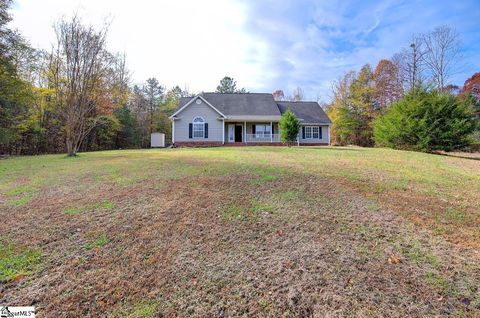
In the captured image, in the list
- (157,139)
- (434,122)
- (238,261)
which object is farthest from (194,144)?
(238,261)

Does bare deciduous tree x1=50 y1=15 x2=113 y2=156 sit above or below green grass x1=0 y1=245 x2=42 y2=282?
above

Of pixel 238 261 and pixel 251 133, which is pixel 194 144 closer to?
pixel 251 133

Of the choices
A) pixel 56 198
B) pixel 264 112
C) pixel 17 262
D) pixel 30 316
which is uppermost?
pixel 264 112

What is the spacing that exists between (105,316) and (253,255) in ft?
5.43

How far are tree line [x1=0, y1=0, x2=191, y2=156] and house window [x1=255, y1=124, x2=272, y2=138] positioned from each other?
13.5 meters

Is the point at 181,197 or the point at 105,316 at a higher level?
the point at 181,197

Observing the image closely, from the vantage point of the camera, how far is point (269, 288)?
2.52 m

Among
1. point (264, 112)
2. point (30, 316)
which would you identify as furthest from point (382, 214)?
point (264, 112)

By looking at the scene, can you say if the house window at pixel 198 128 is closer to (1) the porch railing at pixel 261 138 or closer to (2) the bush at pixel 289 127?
(1) the porch railing at pixel 261 138

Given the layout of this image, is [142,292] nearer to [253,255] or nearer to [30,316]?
[30,316]

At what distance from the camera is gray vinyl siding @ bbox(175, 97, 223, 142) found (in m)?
21.4

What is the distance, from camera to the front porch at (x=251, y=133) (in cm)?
2322

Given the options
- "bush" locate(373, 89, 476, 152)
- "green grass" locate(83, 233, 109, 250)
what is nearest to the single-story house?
"bush" locate(373, 89, 476, 152)

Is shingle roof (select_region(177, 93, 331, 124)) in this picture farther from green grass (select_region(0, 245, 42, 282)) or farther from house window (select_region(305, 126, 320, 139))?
green grass (select_region(0, 245, 42, 282))
